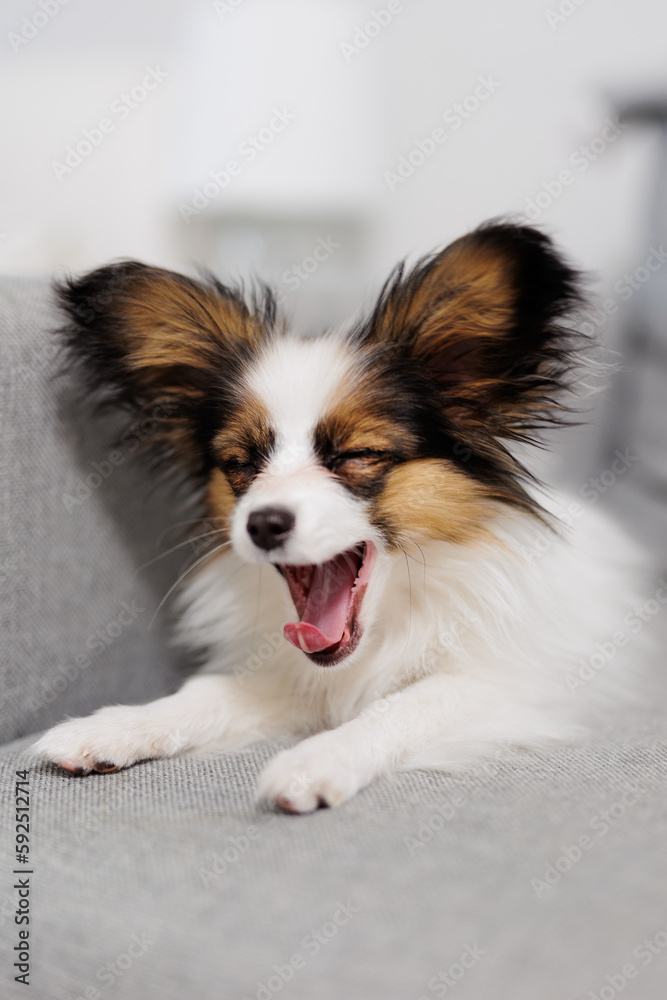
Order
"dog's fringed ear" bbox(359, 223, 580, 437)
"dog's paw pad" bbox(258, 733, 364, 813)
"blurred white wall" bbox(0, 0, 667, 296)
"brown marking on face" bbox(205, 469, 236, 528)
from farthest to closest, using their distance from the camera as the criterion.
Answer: "blurred white wall" bbox(0, 0, 667, 296) → "brown marking on face" bbox(205, 469, 236, 528) → "dog's fringed ear" bbox(359, 223, 580, 437) → "dog's paw pad" bbox(258, 733, 364, 813)

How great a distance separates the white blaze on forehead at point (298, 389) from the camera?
1.57m

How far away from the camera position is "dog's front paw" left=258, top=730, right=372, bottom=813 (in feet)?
4.09

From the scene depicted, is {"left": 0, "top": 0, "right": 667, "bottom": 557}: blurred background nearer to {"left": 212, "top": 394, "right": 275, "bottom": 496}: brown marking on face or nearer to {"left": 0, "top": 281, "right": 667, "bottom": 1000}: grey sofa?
{"left": 212, "top": 394, "right": 275, "bottom": 496}: brown marking on face

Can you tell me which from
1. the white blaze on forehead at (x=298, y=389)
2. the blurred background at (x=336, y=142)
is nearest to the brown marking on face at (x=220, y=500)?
the white blaze on forehead at (x=298, y=389)

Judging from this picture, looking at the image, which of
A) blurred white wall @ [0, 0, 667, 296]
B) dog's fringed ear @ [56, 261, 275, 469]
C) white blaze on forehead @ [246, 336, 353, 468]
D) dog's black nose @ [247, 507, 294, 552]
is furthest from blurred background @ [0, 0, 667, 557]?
dog's black nose @ [247, 507, 294, 552]

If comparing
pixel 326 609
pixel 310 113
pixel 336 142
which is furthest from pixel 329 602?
pixel 310 113

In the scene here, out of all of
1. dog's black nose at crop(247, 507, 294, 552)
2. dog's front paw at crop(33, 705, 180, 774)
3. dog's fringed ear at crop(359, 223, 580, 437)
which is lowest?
dog's front paw at crop(33, 705, 180, 774)

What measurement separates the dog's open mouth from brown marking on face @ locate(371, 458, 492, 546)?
8cm

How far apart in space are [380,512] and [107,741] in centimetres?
66

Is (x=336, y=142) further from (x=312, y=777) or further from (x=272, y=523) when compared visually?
(x=312, y=777)

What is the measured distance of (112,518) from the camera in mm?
1940

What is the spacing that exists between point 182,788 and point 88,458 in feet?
2.73

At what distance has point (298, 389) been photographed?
1.60 m

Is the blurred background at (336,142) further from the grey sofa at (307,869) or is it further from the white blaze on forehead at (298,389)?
the grey sofa at (307,869)
